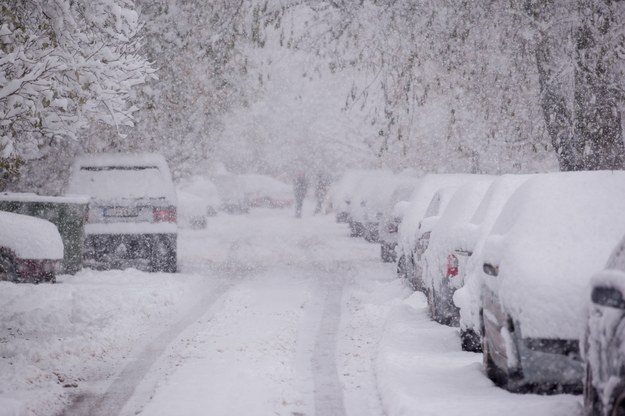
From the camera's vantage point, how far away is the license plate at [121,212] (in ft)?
56.6

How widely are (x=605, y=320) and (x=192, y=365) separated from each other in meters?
4.75

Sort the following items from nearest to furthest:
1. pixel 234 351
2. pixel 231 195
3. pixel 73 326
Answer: pixel 234 351 → pixel 73 326 → pixel 231 195

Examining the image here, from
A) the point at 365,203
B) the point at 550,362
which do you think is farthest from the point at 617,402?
the point at 365,203

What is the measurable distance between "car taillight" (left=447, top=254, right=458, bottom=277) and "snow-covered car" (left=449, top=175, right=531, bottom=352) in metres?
0.07

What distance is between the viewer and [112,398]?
26.0 feet

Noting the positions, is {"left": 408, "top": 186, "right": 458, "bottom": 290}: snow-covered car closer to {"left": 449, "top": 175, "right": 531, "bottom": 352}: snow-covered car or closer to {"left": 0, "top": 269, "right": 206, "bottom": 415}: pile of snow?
{"left": 449, "top": 175, "right": 531, "bottom": 352}: snow-covered car

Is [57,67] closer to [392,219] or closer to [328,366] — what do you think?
[328,366]

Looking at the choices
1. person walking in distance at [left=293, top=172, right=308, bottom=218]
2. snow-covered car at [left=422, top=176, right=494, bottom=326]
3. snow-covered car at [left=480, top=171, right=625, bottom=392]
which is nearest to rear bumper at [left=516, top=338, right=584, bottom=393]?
snow-covered car at [left=480, top=171, right=625, bottom=392]

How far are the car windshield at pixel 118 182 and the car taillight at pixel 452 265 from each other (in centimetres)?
824

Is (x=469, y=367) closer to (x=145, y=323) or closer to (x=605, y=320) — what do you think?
(x=605, y=320)

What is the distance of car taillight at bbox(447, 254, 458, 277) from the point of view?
10484 millimetres

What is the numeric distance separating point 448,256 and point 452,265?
0.12 metres

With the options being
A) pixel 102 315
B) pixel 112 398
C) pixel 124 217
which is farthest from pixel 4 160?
pixel 124 217

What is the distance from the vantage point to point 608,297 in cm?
504
